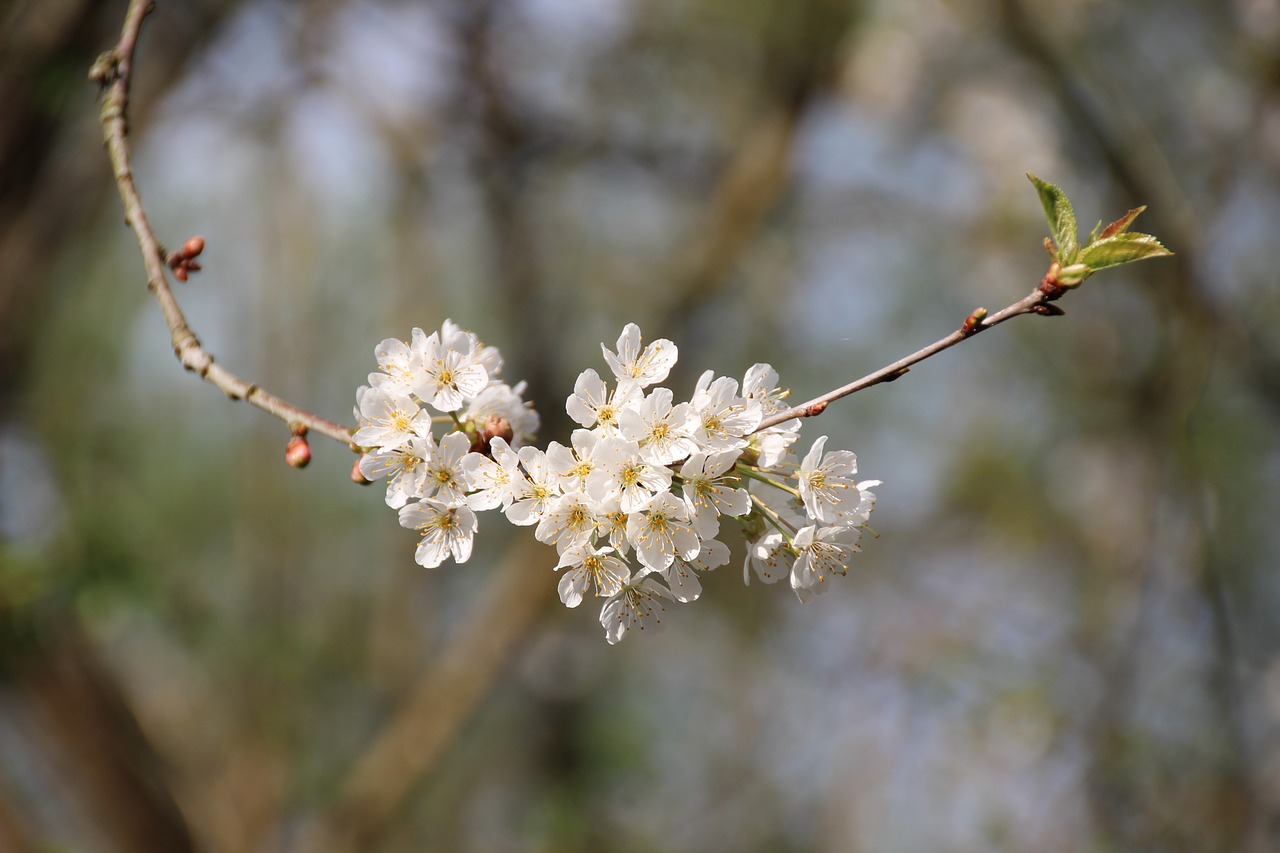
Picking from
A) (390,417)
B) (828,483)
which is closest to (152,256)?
(390,417)

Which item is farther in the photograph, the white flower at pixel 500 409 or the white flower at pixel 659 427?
the white flower at pixel 500 409

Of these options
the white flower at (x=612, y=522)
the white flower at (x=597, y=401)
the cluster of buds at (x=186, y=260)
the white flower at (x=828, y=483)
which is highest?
Answer: the cluster of buds at (x=186, y=260)

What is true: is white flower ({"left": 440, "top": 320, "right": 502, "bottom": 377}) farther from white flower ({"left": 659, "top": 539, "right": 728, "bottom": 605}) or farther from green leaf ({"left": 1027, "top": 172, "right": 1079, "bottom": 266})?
green leaf ({"left": 1027, "top": 172, "right": 1079, "bottom": 266})

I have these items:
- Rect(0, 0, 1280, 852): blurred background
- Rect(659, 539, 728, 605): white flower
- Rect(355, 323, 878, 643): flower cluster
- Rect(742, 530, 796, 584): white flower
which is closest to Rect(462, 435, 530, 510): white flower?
Rect(355, 323, 878, 643): flower cluster

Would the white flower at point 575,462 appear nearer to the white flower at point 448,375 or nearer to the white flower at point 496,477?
the white flower at point 496,477

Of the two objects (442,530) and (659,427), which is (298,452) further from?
(659,427)

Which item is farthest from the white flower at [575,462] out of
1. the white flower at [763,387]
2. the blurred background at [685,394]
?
the blurred background at [685,394]
